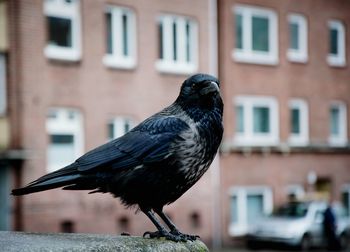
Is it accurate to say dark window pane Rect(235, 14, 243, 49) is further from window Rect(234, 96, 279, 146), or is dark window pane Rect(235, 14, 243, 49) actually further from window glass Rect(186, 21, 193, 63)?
window glass Rect(186, 21, 193, 63)

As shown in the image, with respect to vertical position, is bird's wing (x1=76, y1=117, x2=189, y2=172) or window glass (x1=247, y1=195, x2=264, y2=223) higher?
bird's wing (x1=76, y1=117, x2=189, y2=172)

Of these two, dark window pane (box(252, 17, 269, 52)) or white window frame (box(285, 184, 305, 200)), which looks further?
white window frame (box(285, 184, 305, 200))

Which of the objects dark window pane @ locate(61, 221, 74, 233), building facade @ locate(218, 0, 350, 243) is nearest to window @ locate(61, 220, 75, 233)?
dark window pane @ locate(61, 221, 74, 233)

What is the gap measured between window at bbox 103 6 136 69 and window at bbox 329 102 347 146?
33.4ft

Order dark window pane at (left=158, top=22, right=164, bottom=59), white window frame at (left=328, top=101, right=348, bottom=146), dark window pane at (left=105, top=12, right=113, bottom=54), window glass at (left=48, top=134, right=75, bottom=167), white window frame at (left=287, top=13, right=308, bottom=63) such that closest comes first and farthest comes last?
window glass at (left=48, top=134, right=75, bottom=167) → dark window pane at (left=105, top=12, right=113, bottom=54) → dark window pane at (left=158, top=22, right=164, bottom=59) → white window frame at (left=287, top=13, right=308, bottom=63) → white window frame at (left=328, top=101, right=348, bottom=146)

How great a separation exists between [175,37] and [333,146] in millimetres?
8587

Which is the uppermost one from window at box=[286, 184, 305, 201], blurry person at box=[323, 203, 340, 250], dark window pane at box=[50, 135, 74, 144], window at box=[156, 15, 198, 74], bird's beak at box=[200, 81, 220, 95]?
window at box=[156, 15, 198, 74]

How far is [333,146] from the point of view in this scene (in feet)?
104

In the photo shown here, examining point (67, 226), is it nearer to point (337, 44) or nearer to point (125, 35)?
point (125, 35)

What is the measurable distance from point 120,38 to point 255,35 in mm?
6075

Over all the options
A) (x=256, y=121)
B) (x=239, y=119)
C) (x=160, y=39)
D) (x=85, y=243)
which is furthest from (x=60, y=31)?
(x=85, y=243)

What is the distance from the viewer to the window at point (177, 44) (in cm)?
2636

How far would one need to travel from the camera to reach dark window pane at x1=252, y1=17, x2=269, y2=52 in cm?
2931

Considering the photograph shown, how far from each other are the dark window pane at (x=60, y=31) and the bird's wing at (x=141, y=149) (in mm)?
19537
